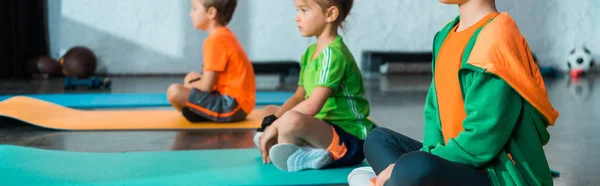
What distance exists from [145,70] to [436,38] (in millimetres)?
5714

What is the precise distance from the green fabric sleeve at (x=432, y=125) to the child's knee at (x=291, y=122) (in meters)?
0.66

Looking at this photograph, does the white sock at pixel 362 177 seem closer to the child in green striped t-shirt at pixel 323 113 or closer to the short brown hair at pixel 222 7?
the child in green striped t-shirt at pixel 323 113

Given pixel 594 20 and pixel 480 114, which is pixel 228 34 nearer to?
pixel 480 114

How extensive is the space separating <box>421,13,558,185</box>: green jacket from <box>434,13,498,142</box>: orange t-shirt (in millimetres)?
20

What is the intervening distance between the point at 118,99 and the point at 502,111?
3.47m

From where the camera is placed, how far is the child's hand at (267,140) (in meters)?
2.14

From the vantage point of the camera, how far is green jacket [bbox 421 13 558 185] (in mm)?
1210

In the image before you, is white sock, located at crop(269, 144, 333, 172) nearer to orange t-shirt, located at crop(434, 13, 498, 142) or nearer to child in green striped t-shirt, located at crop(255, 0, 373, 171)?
child in green striped t-shirt, located at crop(255, 0, 373, 171)

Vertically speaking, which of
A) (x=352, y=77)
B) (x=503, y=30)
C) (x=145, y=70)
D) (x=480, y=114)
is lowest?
(x=145, y=70)

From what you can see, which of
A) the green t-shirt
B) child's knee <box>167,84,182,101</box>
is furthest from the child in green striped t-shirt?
child's knee <box>167,84,182,101</box>

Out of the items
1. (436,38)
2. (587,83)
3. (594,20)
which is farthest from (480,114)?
(594,20)

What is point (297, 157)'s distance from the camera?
2.12 m

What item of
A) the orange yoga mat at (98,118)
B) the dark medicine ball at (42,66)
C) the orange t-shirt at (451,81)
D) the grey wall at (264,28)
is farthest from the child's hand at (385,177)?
the dark medicine ball at (42,66)

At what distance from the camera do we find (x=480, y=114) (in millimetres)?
1221
